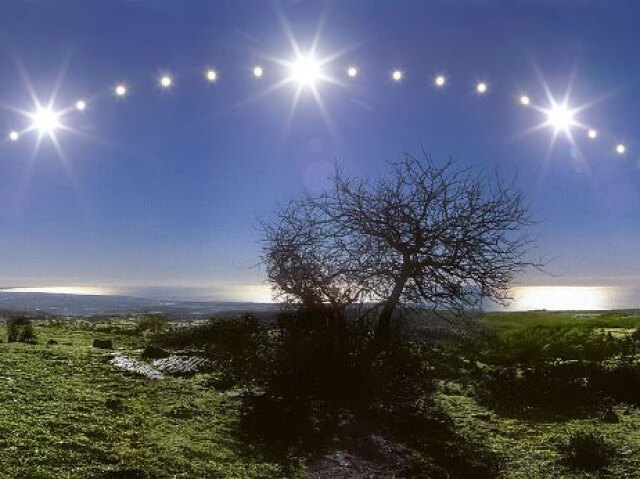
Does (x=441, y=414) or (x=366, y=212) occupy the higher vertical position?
(x=366, y=212)

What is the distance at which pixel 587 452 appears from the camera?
29.6 feet

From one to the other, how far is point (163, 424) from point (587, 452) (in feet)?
23.1

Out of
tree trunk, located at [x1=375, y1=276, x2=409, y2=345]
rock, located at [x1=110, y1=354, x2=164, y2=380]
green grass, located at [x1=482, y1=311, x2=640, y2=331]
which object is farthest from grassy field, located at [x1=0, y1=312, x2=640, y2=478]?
A: green grass, located at [x1=482, y1=311, x2=640, y2=331]

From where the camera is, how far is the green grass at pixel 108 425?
22.6 ft

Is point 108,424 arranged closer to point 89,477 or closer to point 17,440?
point 17,440

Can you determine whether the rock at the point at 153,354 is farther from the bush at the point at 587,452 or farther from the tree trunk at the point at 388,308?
the bush at the point at 587,452

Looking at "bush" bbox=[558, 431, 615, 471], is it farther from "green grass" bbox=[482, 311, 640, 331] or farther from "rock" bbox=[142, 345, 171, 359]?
"green grass" bbox=[482, 311, 640, 331]

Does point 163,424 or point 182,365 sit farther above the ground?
point 182,365

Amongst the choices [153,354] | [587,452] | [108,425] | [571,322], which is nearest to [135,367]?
[153,354]

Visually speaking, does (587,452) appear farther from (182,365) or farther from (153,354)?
(153,354)

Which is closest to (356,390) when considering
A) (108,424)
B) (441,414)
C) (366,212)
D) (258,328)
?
(441,414)

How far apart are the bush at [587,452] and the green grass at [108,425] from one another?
4.92 metres

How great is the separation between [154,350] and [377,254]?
314 inches

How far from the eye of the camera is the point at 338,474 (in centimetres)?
816
